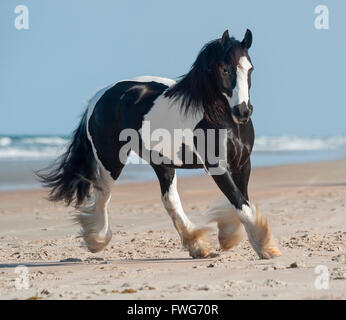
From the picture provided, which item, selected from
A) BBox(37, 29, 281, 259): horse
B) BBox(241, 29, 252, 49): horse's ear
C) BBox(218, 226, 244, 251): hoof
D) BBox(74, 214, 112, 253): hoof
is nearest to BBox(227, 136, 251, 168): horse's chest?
BBox(37, 29, 281, 259): horse

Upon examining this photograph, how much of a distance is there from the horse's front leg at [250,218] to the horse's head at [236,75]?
0.55 metres

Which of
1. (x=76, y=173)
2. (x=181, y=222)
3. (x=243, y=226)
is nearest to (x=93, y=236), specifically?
(x=76, y=173)

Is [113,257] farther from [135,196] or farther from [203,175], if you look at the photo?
[203,175]

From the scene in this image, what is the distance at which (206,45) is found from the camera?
21.4ft

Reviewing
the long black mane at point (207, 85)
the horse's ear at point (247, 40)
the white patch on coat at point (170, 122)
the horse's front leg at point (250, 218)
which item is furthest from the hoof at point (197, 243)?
the horse's ear at point (247, 40)

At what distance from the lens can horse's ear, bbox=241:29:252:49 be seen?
639cm

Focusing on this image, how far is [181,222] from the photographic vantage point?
7301 millimetres

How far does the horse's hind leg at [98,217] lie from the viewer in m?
7.40

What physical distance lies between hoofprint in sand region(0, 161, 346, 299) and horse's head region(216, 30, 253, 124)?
4.00ft

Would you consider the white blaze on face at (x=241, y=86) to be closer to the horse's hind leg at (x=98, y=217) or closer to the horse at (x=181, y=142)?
the horse at (x=181, y=142)

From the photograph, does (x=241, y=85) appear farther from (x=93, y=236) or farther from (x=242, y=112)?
(x=93, y=236)

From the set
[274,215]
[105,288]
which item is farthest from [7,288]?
[274,215]

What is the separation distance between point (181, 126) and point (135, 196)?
731cm

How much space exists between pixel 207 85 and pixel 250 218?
1.13m
